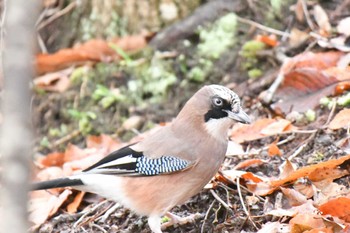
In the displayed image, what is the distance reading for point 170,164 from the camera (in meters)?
4.47

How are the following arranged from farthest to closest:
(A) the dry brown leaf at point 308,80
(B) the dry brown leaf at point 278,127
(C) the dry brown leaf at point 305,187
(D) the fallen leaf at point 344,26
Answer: (D) the fallen leaf at point 344,26 → (A) the dry brown leaf at point 308,80 → (B) the dry brown leaf at point 278,127 → (C) the dry brown leaf at point 305,187

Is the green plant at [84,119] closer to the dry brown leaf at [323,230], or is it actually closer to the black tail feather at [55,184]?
the black tail feather at [55,184]

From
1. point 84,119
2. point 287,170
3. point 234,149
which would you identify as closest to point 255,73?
point 234,149

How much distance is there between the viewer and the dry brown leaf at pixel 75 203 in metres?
5.16

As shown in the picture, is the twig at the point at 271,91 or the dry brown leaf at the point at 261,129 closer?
the dry brown leaf at the point at 261,129

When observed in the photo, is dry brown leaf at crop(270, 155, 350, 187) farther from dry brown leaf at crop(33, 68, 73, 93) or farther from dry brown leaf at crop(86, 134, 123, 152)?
dry brown leaf at crop(33, 68, 73, 93)

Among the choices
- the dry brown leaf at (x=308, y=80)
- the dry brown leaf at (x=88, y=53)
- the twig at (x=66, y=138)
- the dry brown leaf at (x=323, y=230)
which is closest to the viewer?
the dry brown leaf at (x=323, y=230)

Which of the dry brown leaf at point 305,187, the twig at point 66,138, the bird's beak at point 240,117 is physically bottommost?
the twig at point 66,138

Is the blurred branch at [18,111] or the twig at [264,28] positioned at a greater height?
the blurred branch at [18,111]

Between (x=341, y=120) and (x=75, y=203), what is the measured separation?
79.6 inches

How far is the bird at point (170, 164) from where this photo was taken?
4434 mm

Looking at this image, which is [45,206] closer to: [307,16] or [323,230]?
[323,230]

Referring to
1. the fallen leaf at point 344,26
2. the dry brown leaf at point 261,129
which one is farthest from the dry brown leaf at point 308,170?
the fallen leaf at point 344,26

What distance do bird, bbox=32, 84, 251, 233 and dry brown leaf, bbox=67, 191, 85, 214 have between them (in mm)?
547
